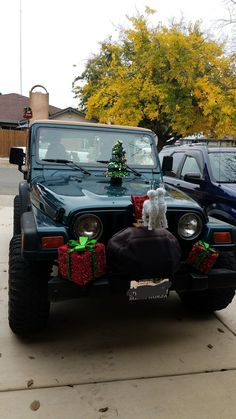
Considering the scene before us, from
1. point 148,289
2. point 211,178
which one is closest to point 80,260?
point 148,289

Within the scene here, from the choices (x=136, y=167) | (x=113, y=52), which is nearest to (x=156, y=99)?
(x=113, y=52)

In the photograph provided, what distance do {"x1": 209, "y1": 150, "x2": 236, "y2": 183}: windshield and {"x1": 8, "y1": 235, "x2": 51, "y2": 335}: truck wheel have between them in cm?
334

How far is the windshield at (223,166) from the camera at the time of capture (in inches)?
225

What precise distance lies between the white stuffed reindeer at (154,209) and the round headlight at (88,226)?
1.24 feet

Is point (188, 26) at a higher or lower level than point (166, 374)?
higher

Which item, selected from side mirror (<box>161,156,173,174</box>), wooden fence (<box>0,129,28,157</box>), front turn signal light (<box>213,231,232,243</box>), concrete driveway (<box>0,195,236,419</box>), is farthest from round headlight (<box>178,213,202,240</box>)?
wooden fence (<box>0,129,28,157</box>)

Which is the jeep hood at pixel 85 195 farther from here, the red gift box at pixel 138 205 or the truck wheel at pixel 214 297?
the truck wheel at pixel 214 297

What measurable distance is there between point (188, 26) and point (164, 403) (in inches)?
457

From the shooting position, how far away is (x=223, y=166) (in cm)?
591

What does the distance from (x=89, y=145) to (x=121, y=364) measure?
238 centimetres

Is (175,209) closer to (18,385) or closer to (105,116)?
(18,385)

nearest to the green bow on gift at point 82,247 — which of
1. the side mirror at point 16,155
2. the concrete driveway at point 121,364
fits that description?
the concrete driveway at point 121,364

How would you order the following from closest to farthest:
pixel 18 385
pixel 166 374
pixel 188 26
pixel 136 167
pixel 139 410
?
pixel 139 410 < pixel 18 385 < pixel 166 374 < pixel 136 167 < pixel 188 26

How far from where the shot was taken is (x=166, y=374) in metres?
2.95
